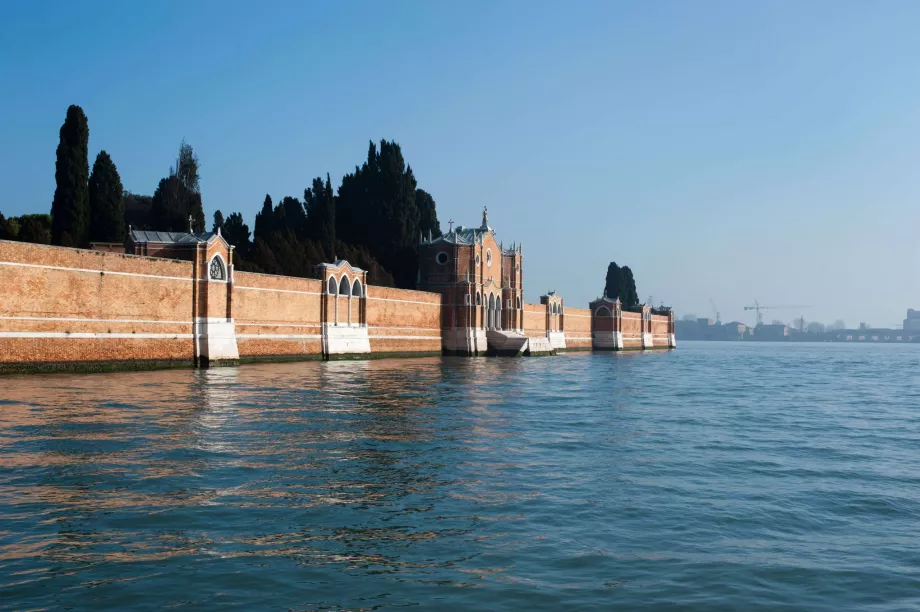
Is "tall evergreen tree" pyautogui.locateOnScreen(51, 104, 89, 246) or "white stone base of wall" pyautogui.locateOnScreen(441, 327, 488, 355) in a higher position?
"tall evergreen tree" pyautogui.locateOnScreen(51, 104, 89, 246)

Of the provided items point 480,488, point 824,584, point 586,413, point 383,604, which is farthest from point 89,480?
point 586,413

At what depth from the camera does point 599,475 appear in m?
10.6

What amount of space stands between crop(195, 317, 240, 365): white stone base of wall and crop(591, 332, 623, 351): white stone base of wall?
52731 millimetres

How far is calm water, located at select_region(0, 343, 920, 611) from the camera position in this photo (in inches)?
237

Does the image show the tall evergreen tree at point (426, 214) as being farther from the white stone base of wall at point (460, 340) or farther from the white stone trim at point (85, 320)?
the white stone trim at point (85, 320)

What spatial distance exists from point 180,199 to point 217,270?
22.3 metres

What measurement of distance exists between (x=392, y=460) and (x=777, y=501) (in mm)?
4670

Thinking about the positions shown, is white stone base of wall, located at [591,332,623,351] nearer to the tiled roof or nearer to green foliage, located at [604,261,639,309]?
green foliage, located at [604,261,639,309]

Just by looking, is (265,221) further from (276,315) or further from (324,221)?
(276,315)

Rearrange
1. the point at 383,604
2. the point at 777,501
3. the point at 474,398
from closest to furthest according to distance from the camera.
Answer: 1. the point at 383,604
2. the point at 777,501
3. the point at 474,398

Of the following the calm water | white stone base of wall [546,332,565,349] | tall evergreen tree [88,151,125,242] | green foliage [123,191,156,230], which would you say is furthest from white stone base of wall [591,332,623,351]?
the calm water

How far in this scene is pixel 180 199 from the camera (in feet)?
171

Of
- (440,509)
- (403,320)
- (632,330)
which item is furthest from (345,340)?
(632,330)

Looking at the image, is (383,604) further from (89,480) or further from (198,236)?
(198,236)
